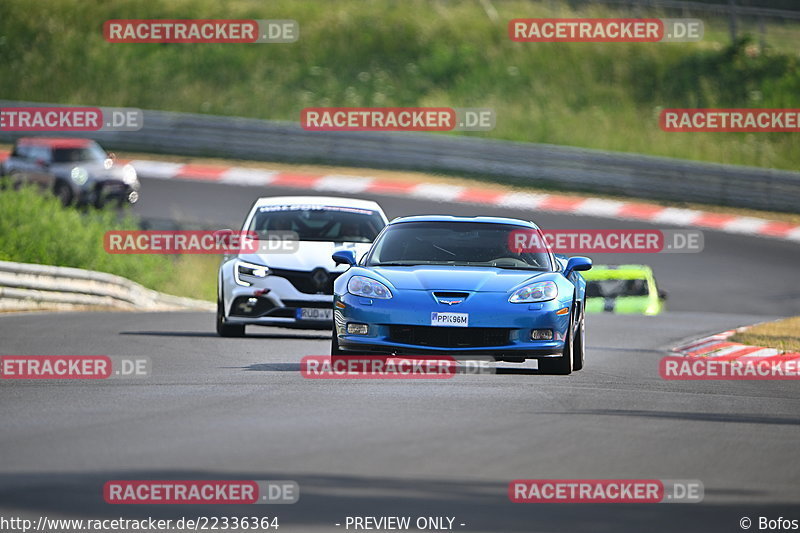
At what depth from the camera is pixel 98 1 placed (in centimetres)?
4728

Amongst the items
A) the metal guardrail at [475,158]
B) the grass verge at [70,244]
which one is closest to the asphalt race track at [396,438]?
the grass verge at [70,244]

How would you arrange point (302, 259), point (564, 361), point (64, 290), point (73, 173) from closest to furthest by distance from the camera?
point (564, 361) < point (302, 259) < point (64, 290) < point (73, 173)

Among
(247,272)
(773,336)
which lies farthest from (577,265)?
(773,336)

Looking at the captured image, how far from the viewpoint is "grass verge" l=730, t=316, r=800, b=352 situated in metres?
16.5

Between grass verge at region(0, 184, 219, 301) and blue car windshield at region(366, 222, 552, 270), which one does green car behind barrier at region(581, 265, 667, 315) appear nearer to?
grass verge at region(0, 184, 219, 301)

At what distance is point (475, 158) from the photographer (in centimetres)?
3425

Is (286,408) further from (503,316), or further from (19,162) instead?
(19,162)

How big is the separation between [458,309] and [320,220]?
17.2ft

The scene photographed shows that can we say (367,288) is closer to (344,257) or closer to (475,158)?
(344,257)

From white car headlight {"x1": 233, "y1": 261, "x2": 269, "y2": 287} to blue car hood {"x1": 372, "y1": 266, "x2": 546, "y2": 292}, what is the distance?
11.2ft

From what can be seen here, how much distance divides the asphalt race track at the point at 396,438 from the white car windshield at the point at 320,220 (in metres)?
1.94

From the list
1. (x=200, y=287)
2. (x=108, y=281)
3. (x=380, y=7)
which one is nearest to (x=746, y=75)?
(x=380, y=7)

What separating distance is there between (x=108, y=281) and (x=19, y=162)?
35.1ft

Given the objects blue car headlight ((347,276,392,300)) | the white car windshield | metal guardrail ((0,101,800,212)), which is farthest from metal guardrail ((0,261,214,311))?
metal guardrail ((0,101,800,212))
